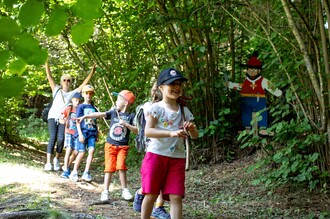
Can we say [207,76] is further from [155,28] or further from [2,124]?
[2,124]

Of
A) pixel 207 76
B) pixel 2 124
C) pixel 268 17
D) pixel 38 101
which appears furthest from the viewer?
pixel 38 101

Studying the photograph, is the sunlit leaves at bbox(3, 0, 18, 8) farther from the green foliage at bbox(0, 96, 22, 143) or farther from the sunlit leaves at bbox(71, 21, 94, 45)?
the green foliage at bbox(0, 96, 22, 143)

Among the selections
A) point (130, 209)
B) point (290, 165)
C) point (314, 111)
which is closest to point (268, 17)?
point (314, 111)

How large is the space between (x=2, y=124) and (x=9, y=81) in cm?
1090

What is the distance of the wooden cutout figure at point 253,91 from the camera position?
7.96 m

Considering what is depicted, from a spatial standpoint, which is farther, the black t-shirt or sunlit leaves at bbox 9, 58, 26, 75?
the black t-shirt

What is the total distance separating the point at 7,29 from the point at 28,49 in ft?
0.34

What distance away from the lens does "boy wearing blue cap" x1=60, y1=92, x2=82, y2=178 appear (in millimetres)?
7961

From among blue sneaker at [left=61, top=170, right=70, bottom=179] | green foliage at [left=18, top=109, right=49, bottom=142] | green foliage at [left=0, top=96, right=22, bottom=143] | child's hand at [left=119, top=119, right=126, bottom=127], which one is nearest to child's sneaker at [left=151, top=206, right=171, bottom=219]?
child's hand at [left=119, top=119, right=126, bottom=127]

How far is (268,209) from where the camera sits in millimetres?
5488

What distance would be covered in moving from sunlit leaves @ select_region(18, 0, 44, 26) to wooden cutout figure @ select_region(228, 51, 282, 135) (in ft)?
20.6

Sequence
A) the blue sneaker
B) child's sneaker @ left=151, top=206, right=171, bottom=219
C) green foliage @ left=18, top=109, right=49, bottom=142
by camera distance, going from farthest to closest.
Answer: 1. green foliage @ left=18, top=109, right=49, bottom=142
2. the blue sneaker
3. child's sneaker @ left=151, top=206, right=171, bottom=219

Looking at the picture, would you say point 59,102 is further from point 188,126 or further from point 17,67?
point 17,67

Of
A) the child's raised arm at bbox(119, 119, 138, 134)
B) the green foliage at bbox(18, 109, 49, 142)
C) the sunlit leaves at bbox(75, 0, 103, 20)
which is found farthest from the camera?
the green foliage at bbox(18, 109, 49, 142)
